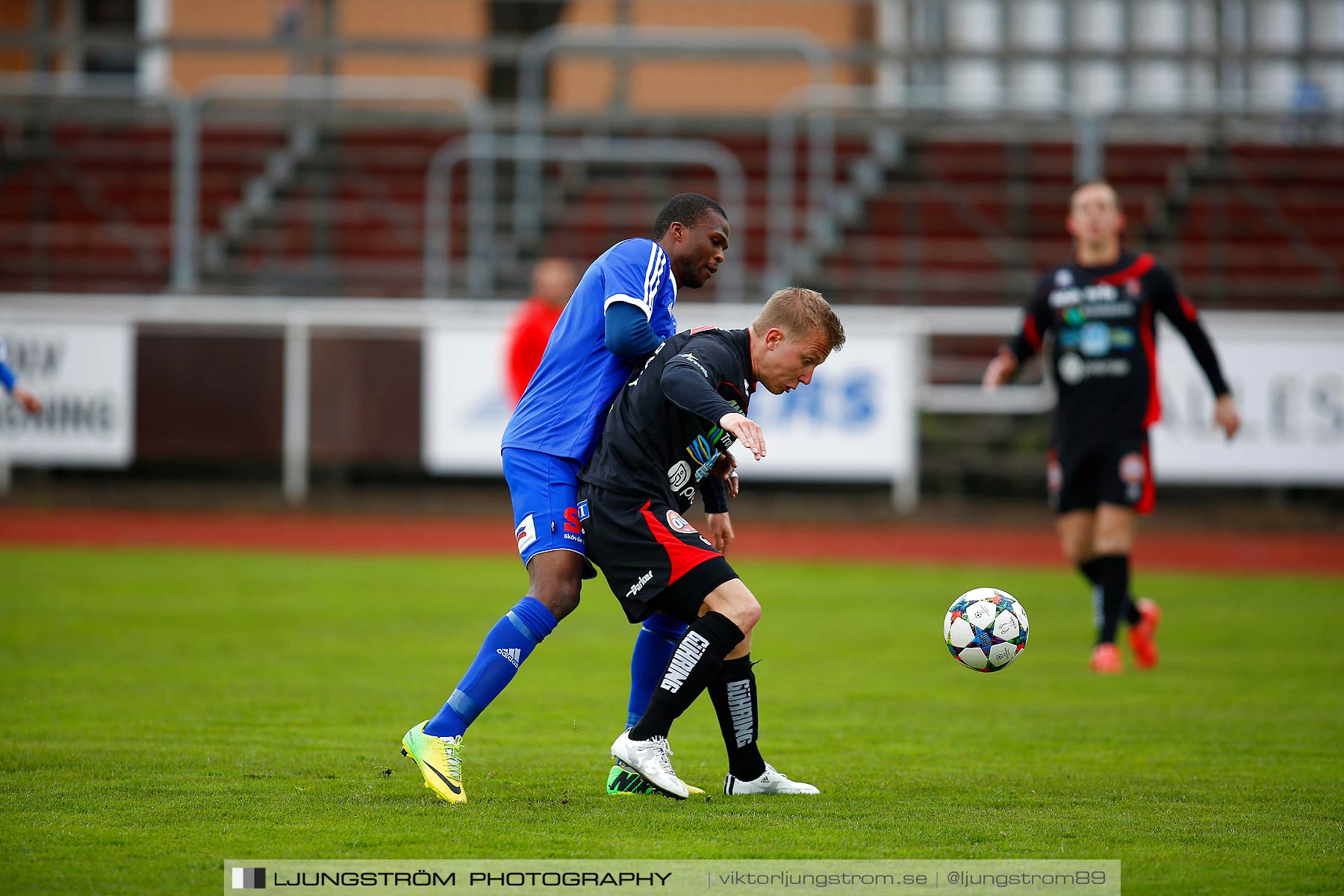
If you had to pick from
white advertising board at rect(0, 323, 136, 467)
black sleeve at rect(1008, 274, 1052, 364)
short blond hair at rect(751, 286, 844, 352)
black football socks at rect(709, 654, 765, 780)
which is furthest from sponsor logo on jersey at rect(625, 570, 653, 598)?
white advertising board at rect(0, 323, 136, 467)

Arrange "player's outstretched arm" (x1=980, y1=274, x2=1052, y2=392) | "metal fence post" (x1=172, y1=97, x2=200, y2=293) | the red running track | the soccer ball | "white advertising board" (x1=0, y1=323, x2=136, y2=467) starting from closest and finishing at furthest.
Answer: the soccer ball
"player's outstretched arm" (x1=980, y1=274, x2=1052, y2=392)
the red running track
"white advertising board" (x1=0, y1=323, x2=136, y2=467)
"metal fence post" (x1=172, y1=97, x2=200, y2=293)

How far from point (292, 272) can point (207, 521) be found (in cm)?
394

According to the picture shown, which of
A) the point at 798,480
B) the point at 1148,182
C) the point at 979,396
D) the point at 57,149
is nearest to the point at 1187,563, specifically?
the point at 979,396

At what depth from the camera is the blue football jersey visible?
5.36 metres

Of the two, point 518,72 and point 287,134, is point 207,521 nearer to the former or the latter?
point 287,134

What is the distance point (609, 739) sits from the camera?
6453mm

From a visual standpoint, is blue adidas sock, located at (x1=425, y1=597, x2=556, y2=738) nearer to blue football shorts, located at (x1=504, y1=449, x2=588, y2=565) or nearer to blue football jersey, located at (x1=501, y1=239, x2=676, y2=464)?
blue football shorts, located at (x1=504, y1=449, x2=588, y2=565)

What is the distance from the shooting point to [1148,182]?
65.5 feet

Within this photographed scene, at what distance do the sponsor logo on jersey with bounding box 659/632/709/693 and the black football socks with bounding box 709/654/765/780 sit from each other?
16 centimetres

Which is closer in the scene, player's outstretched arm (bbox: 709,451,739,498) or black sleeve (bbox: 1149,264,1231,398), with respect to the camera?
player's outstretched arm (bbox: 709,451,739,498)

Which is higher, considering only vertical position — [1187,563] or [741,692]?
[741,692]

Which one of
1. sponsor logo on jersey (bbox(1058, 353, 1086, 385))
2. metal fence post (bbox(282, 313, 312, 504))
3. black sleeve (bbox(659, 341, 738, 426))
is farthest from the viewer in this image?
metal fence post (bbox(282, 313, 312, 504))

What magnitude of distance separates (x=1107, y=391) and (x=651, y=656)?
415 cm

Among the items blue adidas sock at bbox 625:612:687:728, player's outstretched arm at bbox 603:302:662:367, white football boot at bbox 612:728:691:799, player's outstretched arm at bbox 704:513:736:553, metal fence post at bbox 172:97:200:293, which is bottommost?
white football boot at bbox 612:728:691:799
